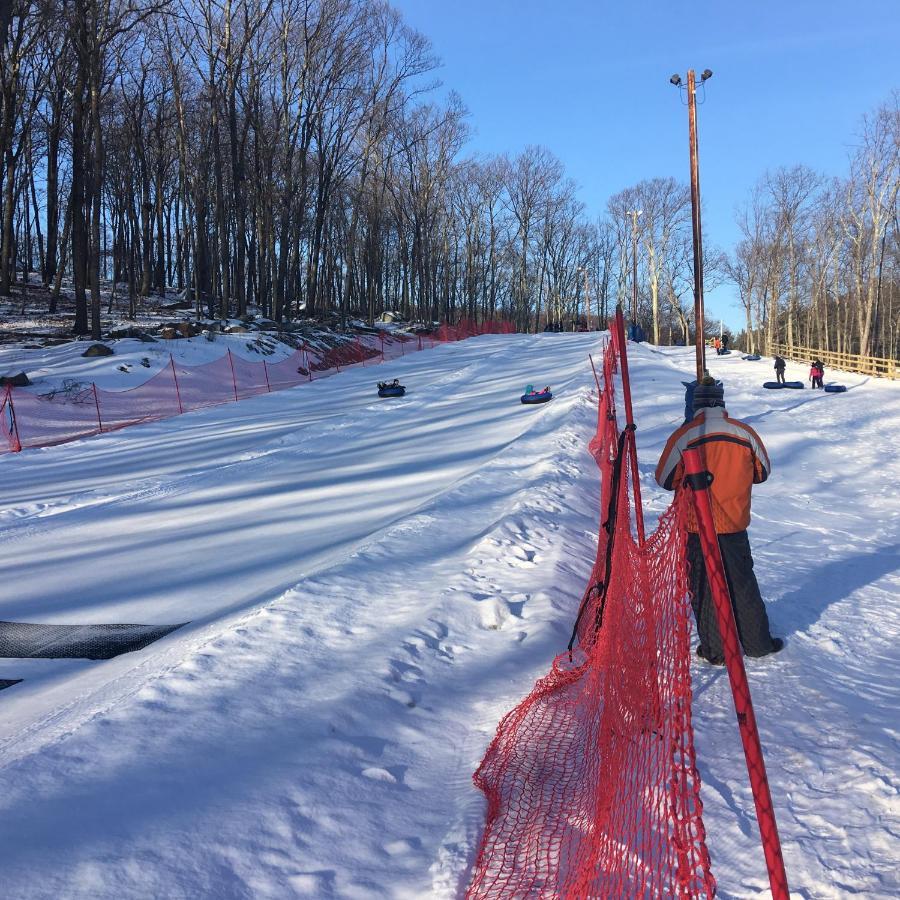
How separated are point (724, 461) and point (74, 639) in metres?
5.07

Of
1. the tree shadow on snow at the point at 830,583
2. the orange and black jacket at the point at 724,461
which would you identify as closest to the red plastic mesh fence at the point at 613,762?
the orange and black jacket at the point at 724,461

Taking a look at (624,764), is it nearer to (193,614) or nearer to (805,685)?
(805,685)

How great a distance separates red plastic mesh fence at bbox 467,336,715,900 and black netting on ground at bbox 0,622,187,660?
3.10m

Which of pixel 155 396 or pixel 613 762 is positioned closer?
pixel 613 762

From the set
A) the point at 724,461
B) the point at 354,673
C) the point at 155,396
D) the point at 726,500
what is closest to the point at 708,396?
the point at 724,461

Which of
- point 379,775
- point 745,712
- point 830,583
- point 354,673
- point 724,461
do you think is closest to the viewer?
point 745,712

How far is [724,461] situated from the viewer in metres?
4.54

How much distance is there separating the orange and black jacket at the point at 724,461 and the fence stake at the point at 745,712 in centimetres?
215

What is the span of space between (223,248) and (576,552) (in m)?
33.2

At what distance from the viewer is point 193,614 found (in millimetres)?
6078

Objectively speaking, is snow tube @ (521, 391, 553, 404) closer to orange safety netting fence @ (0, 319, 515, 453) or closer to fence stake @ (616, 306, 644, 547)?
orange safety netting fence @ (0, 319, 515, 453)

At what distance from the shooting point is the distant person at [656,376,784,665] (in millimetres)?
4535

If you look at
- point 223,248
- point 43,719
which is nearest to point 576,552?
point 43,719

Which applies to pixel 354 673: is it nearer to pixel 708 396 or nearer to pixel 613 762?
pixel 613 762
